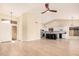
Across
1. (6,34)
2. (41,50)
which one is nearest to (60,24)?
(41,50)

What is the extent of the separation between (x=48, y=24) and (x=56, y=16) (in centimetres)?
52

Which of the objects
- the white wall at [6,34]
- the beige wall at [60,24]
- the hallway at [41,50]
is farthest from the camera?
the white wall at [6,34]

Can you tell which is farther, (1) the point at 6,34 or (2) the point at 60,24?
(1) the point at 6,34

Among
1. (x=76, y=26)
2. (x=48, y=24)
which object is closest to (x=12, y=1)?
→ (x=48, y=24)

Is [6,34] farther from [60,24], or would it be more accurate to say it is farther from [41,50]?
[60,24]

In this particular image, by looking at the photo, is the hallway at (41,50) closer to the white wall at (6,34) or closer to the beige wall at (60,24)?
the white wall at (6,34)

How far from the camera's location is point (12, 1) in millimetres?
3062

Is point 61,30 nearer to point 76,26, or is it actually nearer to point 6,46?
point 76,26

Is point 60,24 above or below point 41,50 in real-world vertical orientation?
above

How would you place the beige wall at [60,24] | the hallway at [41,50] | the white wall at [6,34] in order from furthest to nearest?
1. the white wall at [6,34]
2. the beige wall at [60,24]
3. the hallway at [41,50]

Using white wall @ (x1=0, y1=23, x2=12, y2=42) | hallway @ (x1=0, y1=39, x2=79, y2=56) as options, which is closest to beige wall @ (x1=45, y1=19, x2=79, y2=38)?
hallway @ (x1=0, y1=39, x2=79, y2=56)

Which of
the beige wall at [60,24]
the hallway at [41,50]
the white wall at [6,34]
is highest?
the beige wall at [60,24]

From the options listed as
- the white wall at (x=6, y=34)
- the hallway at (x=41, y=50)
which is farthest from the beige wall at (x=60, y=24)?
the white wall at (x=6, y=34)

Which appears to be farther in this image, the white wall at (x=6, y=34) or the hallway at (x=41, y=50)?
the white wall at (x=6, y=34)
